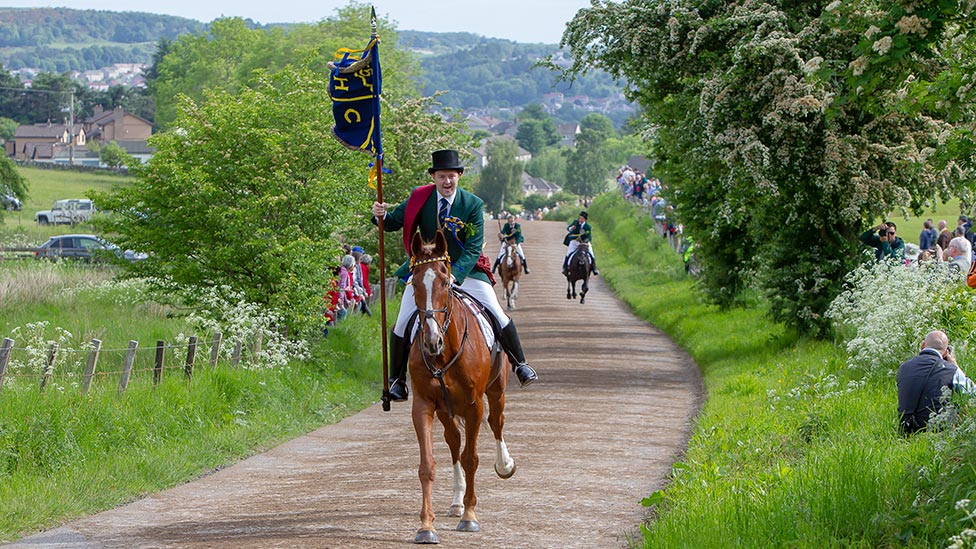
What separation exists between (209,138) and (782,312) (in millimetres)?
10491

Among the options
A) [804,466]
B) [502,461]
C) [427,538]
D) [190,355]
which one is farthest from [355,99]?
[190,355]

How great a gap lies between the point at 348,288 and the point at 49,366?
12.7 m

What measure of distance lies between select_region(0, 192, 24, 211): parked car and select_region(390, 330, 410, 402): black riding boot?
66977 mm

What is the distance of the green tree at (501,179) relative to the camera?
138 m

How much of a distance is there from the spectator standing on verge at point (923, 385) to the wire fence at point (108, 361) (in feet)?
29.5

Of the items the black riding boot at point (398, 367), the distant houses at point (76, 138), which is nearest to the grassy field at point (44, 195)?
the black riding boot at point (398, 367)

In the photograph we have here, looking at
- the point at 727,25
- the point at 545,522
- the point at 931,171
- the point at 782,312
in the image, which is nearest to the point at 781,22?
the point at 727,25

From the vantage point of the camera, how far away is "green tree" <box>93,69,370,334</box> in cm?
2172

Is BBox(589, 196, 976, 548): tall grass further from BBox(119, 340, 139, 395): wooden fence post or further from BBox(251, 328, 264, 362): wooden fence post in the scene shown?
BBox(119, 340, 139, 395): wooden fence post

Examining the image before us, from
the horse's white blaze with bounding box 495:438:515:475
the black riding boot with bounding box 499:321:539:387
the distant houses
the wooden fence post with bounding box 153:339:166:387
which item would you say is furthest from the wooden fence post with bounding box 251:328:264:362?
the distant houses

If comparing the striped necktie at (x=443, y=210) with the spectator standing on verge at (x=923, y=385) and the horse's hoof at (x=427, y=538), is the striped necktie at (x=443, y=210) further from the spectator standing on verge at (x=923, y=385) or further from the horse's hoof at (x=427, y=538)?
the spectator standing on verge at (x=923, y=385)

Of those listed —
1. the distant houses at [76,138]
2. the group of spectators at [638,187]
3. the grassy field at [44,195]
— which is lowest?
the distant houses at [76,138]

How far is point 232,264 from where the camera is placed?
2198 cm

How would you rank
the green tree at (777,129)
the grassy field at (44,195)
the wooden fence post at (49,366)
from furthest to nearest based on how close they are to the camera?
the grassy field at (44,195)
the green tree at (777,129)
the wooden fence post at (49,366)
